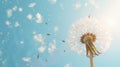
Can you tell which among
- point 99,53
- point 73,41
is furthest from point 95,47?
point 73,41

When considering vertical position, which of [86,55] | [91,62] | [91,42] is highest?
[91,42]

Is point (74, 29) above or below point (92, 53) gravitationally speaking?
above

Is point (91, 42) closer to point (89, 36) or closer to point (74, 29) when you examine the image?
point (89, 36)

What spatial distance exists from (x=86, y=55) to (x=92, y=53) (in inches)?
19.3

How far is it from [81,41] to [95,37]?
120 centimetres

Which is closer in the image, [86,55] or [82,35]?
[86,55]

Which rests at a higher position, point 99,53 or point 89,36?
point 89,36

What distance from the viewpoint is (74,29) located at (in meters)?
21.3

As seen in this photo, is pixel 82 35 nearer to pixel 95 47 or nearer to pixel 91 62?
pixel 95 47

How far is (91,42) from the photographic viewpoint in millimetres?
20703

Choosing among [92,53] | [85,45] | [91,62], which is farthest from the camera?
[85,45]

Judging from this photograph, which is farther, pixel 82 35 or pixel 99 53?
pixel 82 35

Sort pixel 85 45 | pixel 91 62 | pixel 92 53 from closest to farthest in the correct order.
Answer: pixel 91 62 → pixel 92 53 → pixel 85 45

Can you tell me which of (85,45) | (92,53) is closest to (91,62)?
(92,53)
